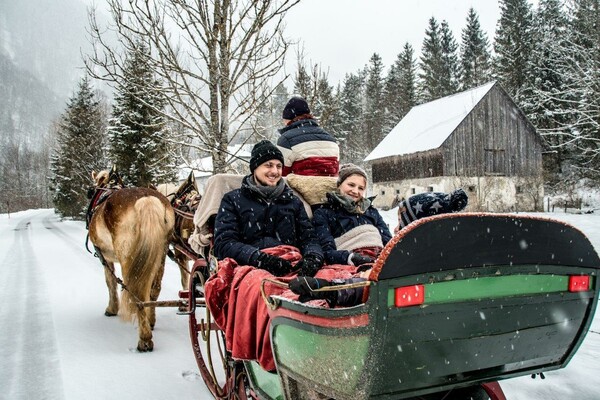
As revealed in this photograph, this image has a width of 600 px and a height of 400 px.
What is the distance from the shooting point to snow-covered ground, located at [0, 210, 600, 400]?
3.50 metres

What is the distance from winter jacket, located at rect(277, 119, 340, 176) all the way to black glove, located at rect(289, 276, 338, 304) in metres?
2.27

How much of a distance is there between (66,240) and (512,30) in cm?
3663

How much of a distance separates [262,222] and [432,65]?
1792 inches

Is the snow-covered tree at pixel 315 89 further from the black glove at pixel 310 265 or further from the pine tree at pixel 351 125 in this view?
the pine tree at pixel 351 125

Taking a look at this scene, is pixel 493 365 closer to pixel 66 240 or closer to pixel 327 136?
pixel 327 136

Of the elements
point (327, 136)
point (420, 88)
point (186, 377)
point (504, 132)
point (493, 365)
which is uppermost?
point (420, 88)

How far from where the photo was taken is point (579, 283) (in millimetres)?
1816

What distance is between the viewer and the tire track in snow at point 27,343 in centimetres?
370

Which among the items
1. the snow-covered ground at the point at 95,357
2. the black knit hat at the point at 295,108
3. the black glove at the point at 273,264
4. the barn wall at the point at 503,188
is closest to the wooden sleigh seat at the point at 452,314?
the black glove at the point at 273,264

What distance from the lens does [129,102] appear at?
20.4 meters

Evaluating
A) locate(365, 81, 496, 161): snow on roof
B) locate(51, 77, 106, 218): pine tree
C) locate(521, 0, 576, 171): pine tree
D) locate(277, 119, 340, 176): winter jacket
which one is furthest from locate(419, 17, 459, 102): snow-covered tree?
locate(277, 119, 340, 176): winter jacket

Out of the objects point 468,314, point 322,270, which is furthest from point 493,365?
point 322,270

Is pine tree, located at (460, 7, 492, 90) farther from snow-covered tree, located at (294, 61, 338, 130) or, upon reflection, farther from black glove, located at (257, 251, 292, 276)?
black glove, located at (257, 251, 292, 276)

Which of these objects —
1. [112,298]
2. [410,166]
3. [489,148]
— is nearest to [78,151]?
[410,166]
